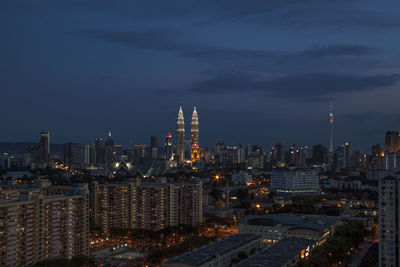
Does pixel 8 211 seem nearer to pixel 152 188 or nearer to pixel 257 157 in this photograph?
→ pixel 152 188

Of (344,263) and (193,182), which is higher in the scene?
(193,182)

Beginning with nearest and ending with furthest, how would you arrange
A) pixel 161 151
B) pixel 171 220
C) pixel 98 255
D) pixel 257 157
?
pixel 98 255
pixel 171 220
pixel 257 157
pixel 161 151

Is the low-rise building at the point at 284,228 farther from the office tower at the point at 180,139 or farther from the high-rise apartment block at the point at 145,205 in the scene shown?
the office tower at the point at 180,139

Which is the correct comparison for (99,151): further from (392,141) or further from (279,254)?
(279,254)

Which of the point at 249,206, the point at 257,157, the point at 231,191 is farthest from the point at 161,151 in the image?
the point at 249,206

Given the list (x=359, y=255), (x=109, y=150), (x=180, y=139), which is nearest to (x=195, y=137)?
(x=180, y=139)

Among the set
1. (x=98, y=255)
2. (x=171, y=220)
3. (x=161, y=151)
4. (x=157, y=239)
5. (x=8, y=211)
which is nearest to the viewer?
(x=8, y=211)

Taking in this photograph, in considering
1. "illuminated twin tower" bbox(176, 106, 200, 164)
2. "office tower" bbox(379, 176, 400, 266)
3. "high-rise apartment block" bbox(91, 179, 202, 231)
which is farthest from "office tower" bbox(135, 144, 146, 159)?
"office tower" bbox(379, 176, 400, 266)
